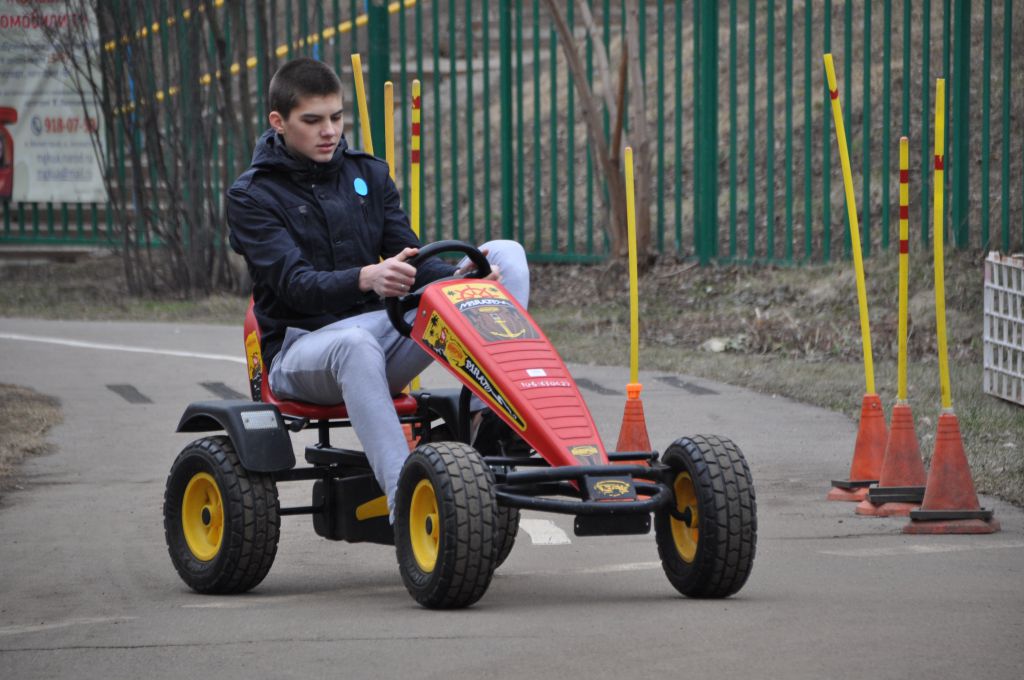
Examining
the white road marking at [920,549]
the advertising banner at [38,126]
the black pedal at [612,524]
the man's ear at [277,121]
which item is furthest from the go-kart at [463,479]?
the advertising banner at [38,126]

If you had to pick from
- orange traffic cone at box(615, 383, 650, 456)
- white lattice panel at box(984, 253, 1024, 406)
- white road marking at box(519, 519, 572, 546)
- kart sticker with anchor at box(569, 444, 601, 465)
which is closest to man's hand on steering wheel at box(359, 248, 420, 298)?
kart sticker with anchor at box(569, 444, 601, 465)

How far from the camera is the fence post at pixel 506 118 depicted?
14.1m

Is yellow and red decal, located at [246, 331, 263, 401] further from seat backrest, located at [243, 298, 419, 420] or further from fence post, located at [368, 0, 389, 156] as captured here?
fence post, located at [368, 0, 389, 156]

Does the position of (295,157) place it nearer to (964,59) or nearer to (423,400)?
(423,400)

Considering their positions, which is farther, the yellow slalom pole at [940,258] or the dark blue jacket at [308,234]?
the yellow slalom pole at [940,258]

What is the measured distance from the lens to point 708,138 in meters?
13.0

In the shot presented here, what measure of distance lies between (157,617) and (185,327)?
792cm

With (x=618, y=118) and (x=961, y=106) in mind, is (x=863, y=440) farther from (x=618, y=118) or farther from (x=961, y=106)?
(x=618, y=118)

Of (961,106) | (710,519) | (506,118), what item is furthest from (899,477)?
(506,118)

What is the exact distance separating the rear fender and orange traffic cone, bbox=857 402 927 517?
2278mm

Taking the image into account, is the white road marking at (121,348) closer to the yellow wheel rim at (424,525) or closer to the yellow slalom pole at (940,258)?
the yellow slalom pole at (940,258)

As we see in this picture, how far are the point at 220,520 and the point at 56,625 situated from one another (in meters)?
0.69

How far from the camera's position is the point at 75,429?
8.16 meters

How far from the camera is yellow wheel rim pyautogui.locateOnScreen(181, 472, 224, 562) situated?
16.5 feet
